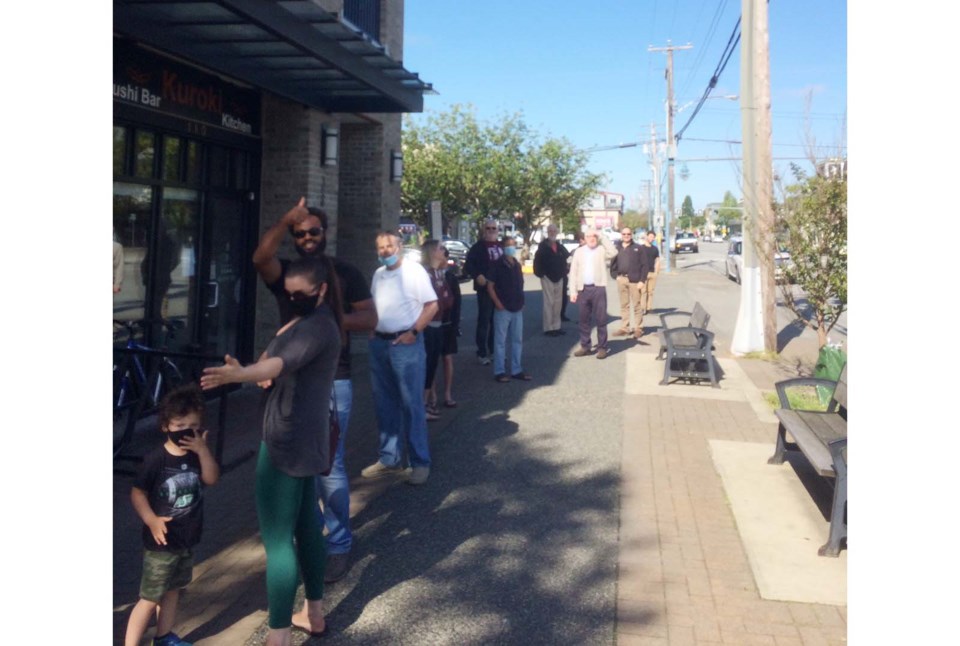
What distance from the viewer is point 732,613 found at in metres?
4.68

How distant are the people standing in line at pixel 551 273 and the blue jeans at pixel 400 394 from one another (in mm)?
8691

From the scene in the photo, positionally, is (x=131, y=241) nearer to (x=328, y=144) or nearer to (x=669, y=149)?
(x=328, y=144)

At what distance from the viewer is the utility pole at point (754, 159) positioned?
12.9 m

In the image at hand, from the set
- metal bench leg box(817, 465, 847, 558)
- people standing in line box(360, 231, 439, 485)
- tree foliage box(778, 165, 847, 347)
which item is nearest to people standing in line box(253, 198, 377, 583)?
people standing in line box(360, 231, 439, 485)

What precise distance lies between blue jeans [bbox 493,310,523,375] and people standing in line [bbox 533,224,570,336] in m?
4.41

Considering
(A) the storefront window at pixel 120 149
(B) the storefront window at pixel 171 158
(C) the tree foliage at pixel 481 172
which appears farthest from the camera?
(C) the tree foliage at pixel 481 172

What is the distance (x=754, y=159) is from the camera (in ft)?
42.9

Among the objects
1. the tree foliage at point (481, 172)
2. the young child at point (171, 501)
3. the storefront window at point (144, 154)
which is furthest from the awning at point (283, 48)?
the tree foliage at point (481, 172)

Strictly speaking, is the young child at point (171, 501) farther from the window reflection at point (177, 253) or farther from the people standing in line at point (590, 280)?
the people standing in line at point (590, 280)

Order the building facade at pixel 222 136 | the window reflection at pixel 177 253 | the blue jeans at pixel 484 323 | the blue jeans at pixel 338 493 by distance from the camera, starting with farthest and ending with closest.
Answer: the blue jeans at pixel 484 323
the window reflection at pixel 177 253
the building facade at pixel 222 136
the blue jeans at pixel 338 493

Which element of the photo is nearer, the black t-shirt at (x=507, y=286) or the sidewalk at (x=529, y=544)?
the sidewalk at (x=529, y=544)

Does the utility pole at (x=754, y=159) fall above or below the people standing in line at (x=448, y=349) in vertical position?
above

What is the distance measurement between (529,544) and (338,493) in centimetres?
129

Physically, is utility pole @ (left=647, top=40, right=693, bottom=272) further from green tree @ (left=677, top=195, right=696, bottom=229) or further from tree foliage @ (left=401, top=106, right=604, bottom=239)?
green tree @ (left=677, top=195, right=696, bottom=229)
